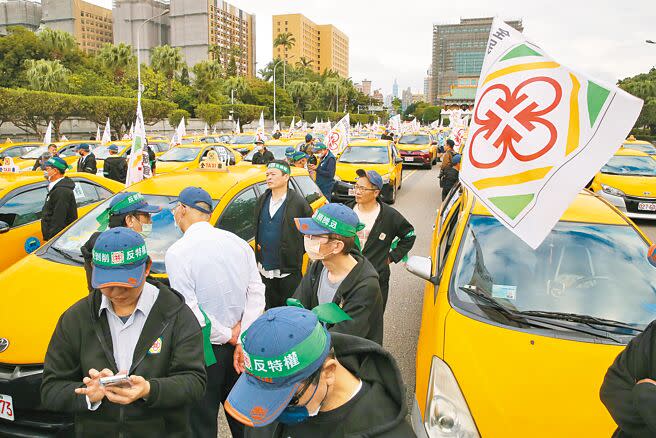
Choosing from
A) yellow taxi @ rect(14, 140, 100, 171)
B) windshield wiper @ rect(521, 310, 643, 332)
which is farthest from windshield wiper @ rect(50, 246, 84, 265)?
yellow taxi @ rect(14, 140, 100, 171)

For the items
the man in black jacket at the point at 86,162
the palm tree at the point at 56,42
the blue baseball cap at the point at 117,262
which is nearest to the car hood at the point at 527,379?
the blue baseball cap at the point at 117,262

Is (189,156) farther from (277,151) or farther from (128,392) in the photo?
(128,392)

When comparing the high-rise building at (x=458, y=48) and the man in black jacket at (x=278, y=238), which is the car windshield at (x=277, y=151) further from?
the high-rise building at (x=458, y=48)

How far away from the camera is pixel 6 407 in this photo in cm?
341

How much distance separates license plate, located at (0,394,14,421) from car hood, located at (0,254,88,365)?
233 millimetres

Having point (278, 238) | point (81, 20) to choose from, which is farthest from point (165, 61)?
point (81, 20)

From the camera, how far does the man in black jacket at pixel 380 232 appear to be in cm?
466

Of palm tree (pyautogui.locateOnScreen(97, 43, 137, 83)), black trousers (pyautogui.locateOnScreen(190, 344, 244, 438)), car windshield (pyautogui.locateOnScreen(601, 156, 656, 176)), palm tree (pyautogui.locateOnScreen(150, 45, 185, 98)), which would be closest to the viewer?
black trousers (pyautogui.locateOnScreen(190, 344, 244, 438))

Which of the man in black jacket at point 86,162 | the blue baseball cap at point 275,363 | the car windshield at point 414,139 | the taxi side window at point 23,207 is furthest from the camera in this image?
the car windshield at point 414,139

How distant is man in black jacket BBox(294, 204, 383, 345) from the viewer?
9.62 ft

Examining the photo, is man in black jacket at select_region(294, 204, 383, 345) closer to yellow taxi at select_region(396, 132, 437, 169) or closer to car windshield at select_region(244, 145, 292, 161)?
car windshield at select_region(244, 145, 292, 161)

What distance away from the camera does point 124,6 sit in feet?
385

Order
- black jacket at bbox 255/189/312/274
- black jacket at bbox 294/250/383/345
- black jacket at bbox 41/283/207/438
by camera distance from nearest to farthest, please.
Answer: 1. black jacket at bbox 41/283/207/438
2. black jacket at bbox 294/250/383/345
3. black jacket at bbox 255/189/312/274

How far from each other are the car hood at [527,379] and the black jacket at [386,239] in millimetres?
1516
